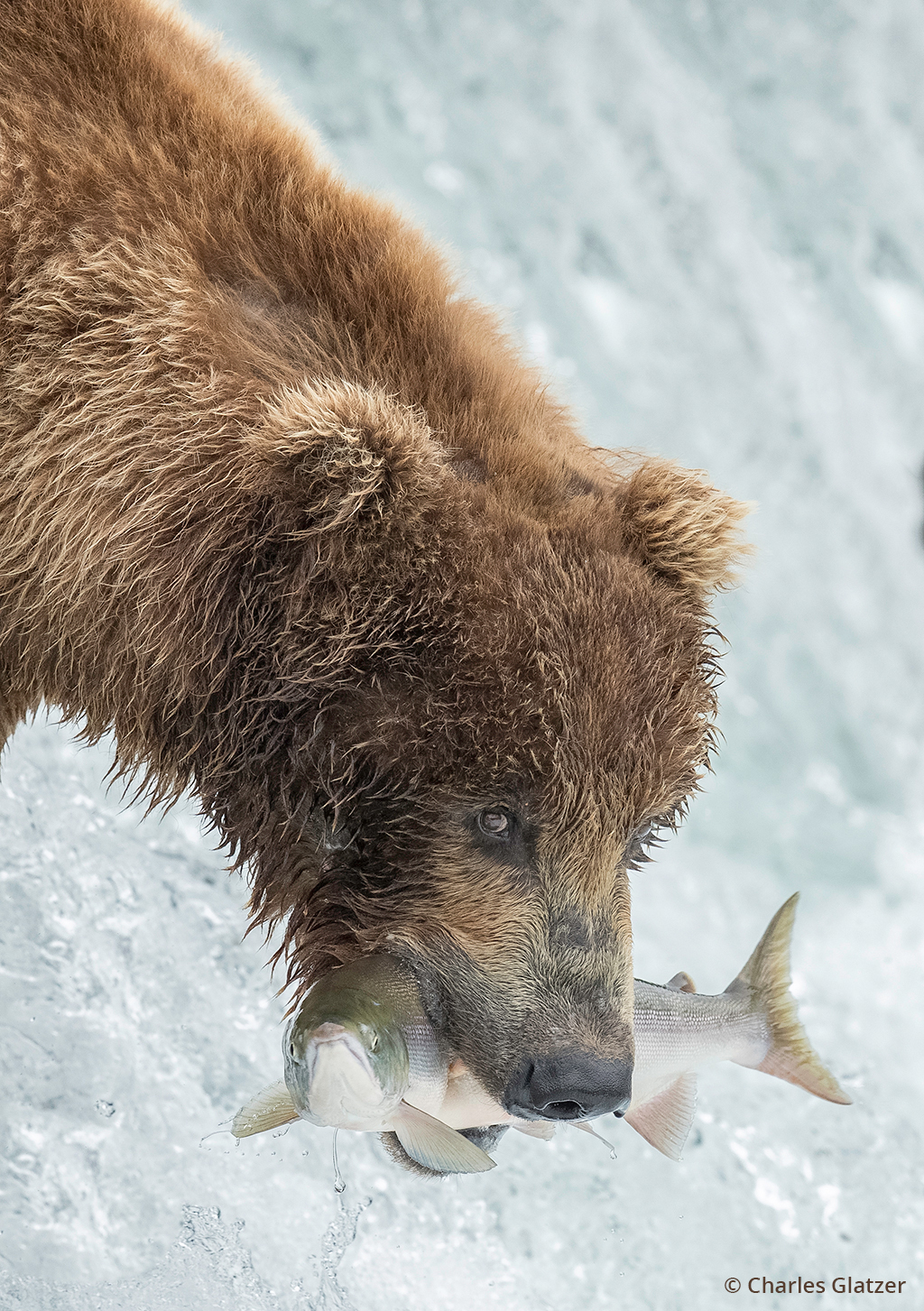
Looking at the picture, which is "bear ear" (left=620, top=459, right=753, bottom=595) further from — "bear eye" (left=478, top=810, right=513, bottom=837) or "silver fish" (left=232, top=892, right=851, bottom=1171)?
"silver fish" (left=232, top=892, right=851, bottom=1171)

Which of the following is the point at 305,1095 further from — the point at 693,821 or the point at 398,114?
the point at 398,114

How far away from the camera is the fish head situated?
7.34 feet

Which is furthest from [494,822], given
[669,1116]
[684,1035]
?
[669,1116]

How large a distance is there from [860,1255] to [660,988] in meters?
2.84

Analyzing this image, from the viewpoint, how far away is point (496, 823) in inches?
102

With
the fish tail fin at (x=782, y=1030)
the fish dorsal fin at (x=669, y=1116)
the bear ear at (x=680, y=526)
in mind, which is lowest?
the fish dorsal fin at (x=669, y=1116)

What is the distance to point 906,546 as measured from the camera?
8406 millimetres

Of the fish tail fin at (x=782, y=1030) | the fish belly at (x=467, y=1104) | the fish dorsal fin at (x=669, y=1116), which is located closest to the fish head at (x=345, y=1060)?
the fish belly at (x=467, y=1104)

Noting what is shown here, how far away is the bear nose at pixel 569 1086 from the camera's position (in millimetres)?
2459

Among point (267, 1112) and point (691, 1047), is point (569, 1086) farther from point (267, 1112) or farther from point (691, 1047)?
point (691, 1047)

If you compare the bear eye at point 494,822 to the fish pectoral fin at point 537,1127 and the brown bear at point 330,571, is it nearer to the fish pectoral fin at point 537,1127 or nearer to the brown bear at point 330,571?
the brown bear at point 330,571

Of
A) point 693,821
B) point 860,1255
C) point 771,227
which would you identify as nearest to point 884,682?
point 693,821

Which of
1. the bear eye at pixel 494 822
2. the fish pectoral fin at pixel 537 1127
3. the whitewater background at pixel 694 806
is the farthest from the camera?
the whitewater background at pixel 694 806

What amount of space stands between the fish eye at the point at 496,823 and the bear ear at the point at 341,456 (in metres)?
0.57
